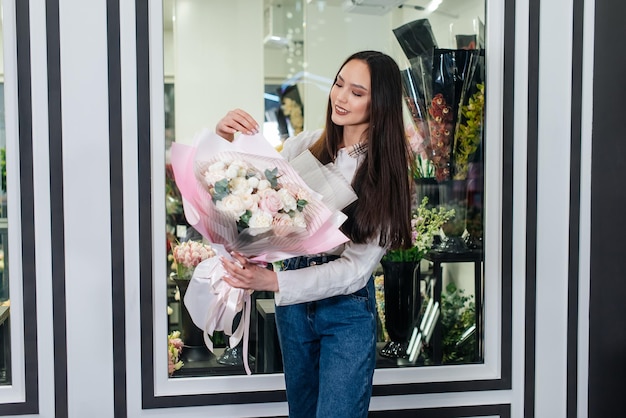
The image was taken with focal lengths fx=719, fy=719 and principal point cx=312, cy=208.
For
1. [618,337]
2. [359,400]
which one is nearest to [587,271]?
[618,337]

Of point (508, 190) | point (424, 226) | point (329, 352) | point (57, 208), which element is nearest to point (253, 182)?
point (329, 352)

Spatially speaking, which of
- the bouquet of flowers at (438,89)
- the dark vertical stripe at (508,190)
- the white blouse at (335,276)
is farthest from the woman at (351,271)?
the dark vertical stripe at (508,190)

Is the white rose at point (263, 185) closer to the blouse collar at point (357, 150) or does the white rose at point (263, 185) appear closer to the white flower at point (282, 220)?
the white flower at point (282, 220)

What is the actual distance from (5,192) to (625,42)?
7.13 feet

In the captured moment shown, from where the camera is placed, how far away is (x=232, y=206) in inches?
66.4

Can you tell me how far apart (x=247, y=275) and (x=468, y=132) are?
3.72ft

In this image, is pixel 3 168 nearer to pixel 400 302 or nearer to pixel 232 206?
pixel 232 206

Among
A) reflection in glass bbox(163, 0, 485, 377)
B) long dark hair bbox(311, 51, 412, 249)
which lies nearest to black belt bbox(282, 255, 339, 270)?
long dark hair bbox(311, 51, 412, 249)

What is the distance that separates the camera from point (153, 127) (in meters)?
2.38

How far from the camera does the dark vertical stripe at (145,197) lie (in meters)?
2.35

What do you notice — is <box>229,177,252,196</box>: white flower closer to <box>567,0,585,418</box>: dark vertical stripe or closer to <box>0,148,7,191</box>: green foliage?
<box>0,148,7,191</box>: green foliage

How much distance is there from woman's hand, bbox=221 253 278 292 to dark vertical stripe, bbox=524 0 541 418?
115 cm

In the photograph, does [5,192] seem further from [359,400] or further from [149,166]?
[359,400]

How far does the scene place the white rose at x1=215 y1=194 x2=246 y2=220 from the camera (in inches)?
66.4
